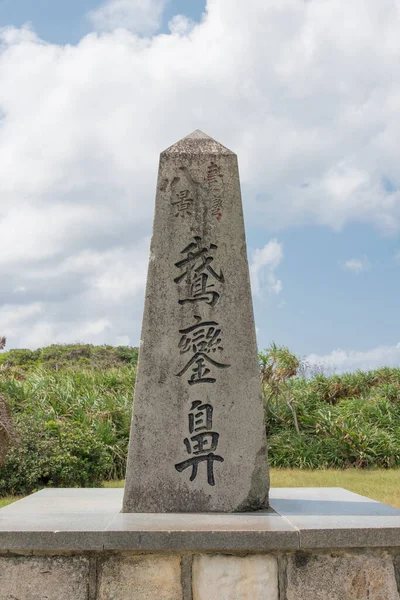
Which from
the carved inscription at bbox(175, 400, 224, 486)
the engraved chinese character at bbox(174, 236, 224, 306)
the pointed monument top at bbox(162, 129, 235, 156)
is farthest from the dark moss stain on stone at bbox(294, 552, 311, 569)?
the pointed monument top at bbox(162, 129, 235, 156)

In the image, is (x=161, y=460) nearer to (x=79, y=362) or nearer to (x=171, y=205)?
(x=171, y=205)

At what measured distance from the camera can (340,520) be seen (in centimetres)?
332

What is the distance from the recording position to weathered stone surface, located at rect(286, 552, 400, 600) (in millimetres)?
3107

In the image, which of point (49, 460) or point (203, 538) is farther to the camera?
point (49, 460)


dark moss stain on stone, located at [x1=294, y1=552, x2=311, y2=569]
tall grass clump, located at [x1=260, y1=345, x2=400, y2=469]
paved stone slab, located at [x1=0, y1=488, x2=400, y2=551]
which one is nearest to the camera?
paved stone slab, located at [x1=0, y1=488, x2=400, y2=551]

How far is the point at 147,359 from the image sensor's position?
379 cm

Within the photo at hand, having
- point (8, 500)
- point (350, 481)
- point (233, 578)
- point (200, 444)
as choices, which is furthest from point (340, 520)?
point (350, 481)

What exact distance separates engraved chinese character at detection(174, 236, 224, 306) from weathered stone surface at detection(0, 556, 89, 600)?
1.53 metres

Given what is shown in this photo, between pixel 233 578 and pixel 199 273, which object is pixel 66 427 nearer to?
pixel 199 273

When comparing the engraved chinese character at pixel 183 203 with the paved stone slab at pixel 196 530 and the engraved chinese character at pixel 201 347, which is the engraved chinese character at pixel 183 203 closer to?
the engraved chinese character at pixel 201 347

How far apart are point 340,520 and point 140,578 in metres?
1.03

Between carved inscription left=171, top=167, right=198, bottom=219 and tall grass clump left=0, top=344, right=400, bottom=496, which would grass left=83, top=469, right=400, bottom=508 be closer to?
tall grass clump left=0, top=344, right=400, bottom=496

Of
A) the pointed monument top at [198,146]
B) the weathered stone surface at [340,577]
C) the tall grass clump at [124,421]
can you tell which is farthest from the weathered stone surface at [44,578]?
the tall grass clump at [124,421]

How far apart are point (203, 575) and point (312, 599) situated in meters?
0.53
